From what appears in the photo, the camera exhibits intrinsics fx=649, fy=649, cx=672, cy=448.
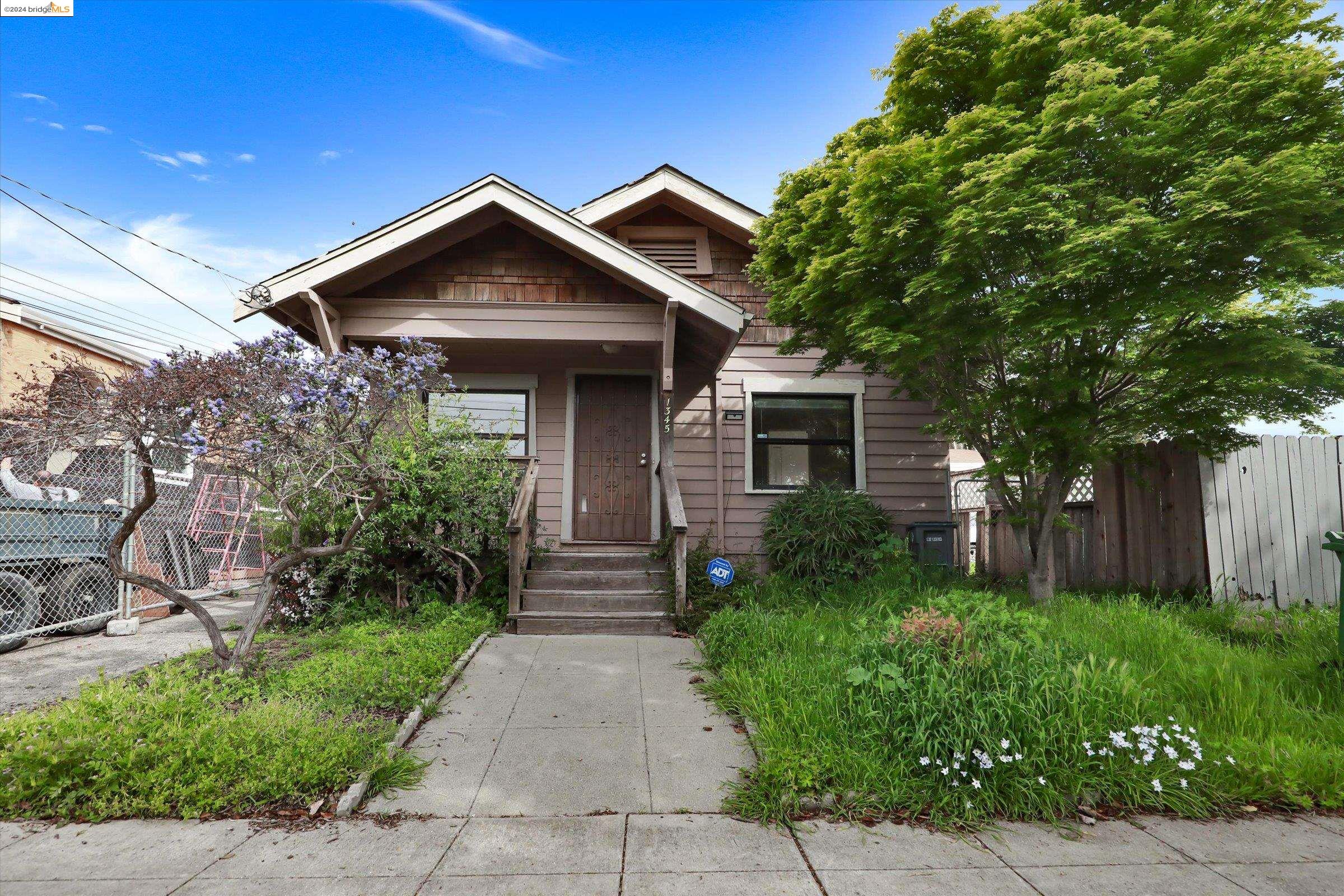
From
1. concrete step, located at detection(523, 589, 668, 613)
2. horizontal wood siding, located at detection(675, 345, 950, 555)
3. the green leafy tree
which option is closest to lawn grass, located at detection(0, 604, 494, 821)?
concrete step, located at detection(523, 589, 668, 613)

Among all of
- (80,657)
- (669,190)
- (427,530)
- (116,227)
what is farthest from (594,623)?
(116,227)

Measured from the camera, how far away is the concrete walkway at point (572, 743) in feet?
10.4

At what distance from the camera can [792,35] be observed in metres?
8.66

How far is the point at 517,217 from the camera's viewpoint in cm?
721

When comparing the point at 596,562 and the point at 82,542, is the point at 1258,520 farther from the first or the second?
the point at 82,542

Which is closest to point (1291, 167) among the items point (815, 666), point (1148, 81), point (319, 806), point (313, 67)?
point (1148, 81)

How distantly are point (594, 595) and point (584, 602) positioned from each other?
0.13 metres

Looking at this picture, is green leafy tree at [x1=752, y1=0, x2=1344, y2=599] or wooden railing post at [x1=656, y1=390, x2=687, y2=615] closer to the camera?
green leafy tree at [x1=752, y1=0, x2=1344, y2=599]

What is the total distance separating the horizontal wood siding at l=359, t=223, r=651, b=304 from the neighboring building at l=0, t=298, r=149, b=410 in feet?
24.3

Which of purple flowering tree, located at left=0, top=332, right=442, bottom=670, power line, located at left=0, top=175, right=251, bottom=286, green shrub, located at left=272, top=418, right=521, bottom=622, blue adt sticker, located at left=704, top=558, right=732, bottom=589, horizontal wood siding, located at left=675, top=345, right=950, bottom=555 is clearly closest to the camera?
purple flowering tree, located at left=0, top=332, right=442, bottom=670

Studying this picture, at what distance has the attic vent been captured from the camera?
30.5 feet

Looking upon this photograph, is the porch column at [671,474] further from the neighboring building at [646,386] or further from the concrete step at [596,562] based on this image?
the concrete step at [596,562]

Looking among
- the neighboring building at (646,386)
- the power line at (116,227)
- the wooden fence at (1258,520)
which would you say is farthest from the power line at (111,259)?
the wooden fence at (1258,520)

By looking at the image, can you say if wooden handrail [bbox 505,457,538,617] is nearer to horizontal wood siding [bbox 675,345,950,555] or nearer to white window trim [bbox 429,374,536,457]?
white window trim [bbox 429,374,536,457]
